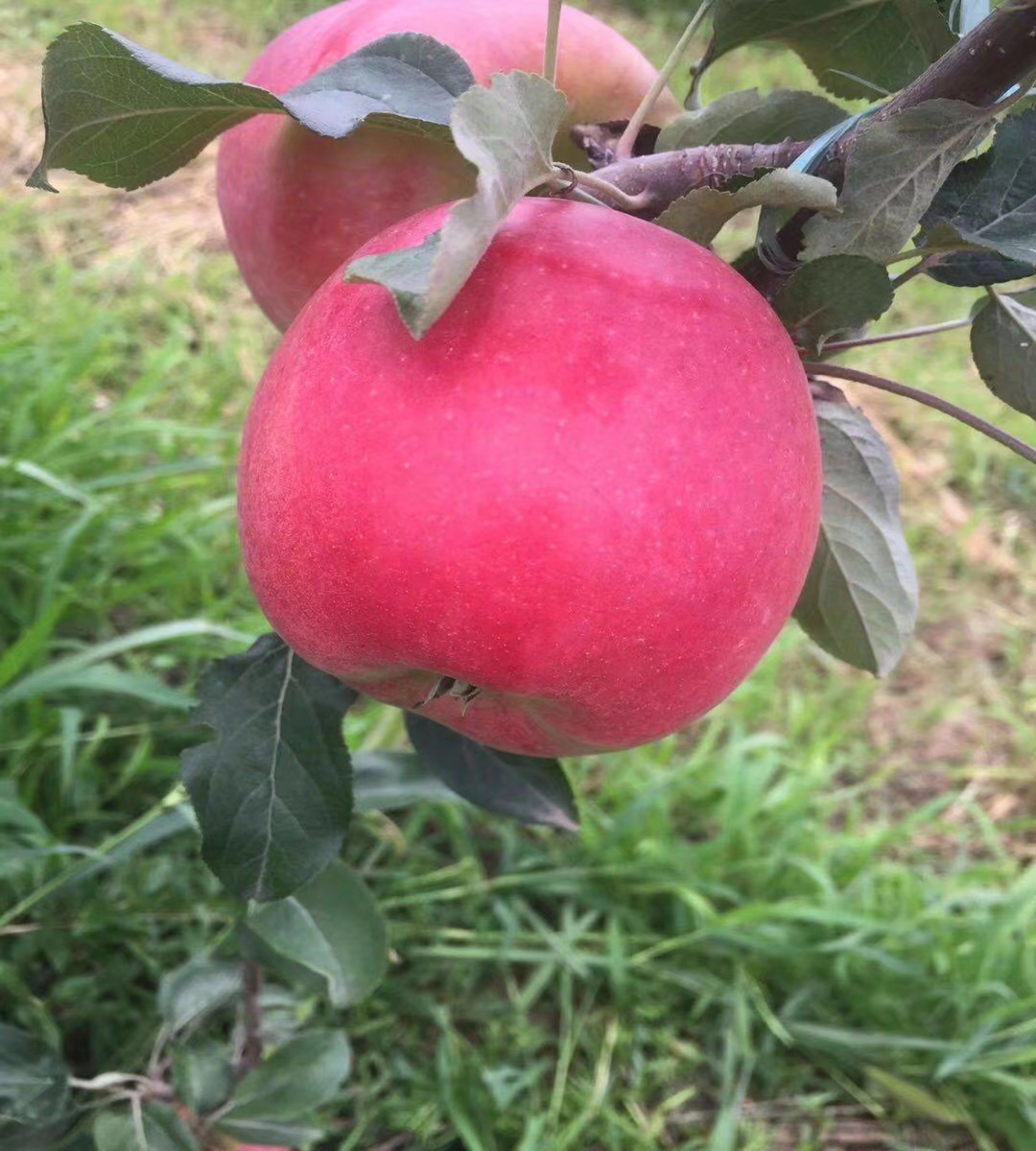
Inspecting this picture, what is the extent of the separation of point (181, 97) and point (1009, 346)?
43cm

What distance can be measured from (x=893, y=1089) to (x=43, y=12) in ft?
8.59

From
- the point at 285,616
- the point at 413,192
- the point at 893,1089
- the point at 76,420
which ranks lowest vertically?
the point at 893,1089

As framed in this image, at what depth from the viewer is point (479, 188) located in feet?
1.35

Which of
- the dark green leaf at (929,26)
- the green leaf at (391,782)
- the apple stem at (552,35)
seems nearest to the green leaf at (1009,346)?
the dark green leaf at (929,26)

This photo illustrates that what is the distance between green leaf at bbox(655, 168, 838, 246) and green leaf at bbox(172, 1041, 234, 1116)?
724mm

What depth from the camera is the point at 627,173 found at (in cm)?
57

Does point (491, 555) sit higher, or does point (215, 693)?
point (491, 555)

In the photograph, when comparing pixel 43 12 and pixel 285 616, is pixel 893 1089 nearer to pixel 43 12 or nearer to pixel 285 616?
pixel 285 616

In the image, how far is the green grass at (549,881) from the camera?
1.22 meters

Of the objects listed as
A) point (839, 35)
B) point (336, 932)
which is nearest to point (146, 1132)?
point (336, 932)

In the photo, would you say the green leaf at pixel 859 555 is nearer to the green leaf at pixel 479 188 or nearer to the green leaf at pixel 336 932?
the green leaf at pixel 479 188

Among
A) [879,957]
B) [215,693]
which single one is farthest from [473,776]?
[879,957]

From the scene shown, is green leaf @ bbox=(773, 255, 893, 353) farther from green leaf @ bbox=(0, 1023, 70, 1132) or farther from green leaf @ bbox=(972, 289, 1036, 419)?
green leaf @ bbox=(0, 1023, 70, 1132)

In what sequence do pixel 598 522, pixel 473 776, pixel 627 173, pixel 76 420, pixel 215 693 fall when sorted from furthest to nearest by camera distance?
1. pixel 76 420
2. pixel 473 776
3. pixel 215 693
4. pixel 627 173
5. pixel 598 522
